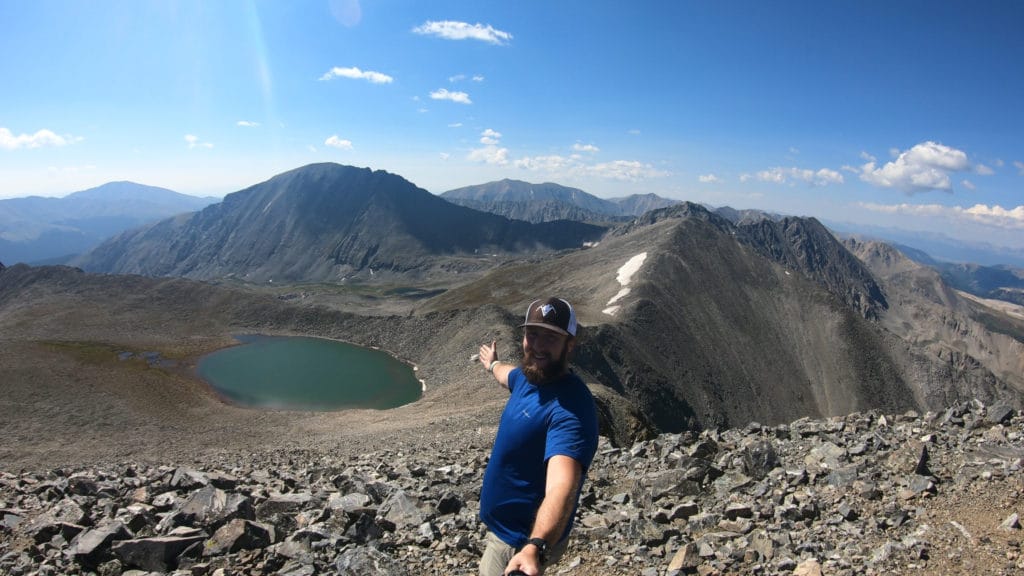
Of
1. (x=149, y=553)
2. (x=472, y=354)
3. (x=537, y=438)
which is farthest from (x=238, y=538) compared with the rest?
(x=472, y=354)

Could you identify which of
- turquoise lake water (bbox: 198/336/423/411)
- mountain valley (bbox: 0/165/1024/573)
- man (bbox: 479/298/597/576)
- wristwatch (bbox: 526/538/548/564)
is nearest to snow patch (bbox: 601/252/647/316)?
mountain valley (bbox: 0/165/1024/573)

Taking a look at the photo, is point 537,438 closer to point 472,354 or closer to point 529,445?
point 529,445

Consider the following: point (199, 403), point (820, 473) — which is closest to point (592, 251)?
point (199, 403)

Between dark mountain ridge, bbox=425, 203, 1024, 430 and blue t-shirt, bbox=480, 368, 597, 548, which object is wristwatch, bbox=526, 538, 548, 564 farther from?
dark mountain ridge, bbox=425, 203, 1024, 430

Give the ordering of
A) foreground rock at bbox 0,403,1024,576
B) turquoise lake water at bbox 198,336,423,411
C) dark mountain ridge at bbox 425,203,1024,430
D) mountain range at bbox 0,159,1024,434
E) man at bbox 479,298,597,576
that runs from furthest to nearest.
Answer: mountain range at bbox 0,159,1024,434 → dark mountain ridge at bbox 425,203,1024,430 → turquoise lake water at bbox 198,336,423,411 → foreground rock at bbox 0,403,1024,576 → man at bbox 479,298,597,576

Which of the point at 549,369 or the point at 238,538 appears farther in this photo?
the point at 238,538

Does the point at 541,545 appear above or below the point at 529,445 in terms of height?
below

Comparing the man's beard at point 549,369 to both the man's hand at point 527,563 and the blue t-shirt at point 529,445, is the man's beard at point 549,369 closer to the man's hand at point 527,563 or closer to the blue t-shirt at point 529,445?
the blue t-shirt at point 529,445
